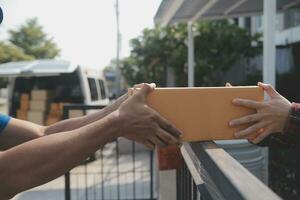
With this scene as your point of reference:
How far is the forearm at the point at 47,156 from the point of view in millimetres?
1378

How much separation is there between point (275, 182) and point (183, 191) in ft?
9.31

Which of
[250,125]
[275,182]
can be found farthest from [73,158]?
[275,182]

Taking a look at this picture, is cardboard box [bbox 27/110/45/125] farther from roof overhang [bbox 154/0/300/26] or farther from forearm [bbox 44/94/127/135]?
forearm [bbox 44/94/127/135]

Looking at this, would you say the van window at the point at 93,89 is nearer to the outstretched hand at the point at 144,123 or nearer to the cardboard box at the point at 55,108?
the cardboard box at the point at 55,108

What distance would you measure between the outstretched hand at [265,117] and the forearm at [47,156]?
18.0 inches

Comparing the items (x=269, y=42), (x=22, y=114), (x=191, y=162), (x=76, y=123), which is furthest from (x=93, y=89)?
(x=191, y=162)

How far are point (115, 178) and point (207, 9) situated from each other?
321cm

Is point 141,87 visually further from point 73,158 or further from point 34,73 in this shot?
point 34,73

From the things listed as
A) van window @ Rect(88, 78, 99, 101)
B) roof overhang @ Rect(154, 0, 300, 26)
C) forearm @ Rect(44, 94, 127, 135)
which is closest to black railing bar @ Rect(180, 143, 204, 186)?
forearm @ Rect(44, 94, 127, 135)

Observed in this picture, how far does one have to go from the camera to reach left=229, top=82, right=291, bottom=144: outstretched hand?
154 cm

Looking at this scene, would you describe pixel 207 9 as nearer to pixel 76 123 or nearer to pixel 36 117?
pixel 36 117

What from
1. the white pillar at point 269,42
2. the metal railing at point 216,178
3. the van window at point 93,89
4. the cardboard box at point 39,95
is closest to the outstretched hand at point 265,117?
the metal railing at point 216,178

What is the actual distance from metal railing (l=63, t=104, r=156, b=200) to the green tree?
44812 millimetres

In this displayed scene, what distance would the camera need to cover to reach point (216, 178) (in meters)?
1.20
